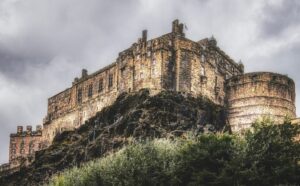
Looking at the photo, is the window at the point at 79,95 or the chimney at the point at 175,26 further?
the window at the point at 79,95

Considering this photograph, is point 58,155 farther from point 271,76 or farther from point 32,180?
point 271,76

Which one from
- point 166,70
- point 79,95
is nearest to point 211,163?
point 166,70

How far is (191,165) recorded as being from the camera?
45.5 m

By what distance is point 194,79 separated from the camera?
236 ft

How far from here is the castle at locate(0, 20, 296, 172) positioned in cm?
7131

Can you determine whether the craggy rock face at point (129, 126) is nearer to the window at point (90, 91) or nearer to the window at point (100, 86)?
the window at point (100, 86)

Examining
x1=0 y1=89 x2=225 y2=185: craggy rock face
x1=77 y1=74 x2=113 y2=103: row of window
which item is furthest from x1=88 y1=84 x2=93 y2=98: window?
x1=0 y1=89 x2=225 y2=185: craggy rock face

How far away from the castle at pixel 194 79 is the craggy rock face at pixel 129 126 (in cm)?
231

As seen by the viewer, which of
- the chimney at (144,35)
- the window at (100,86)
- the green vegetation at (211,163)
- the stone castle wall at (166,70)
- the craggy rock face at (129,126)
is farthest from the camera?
the window at (100,86)

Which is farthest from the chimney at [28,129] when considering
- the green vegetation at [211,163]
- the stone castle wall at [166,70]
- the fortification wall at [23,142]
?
the green vegetation at [211,163]

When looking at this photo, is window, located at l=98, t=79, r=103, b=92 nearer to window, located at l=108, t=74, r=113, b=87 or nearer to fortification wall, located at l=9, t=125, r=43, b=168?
window, located at l=108, t=74, r=113, b=87

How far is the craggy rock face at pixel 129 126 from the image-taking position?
6412 centimetres

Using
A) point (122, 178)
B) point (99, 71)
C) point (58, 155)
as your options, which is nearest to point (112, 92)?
point (99, 71)

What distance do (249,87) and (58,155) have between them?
84.0ft
